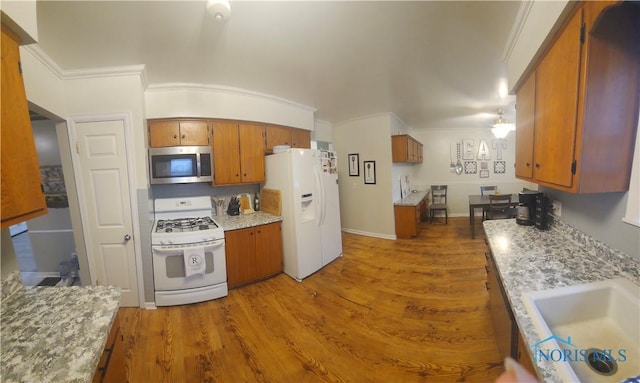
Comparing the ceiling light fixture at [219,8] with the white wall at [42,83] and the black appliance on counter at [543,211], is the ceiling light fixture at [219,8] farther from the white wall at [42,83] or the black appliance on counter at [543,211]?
the black appliance on counter at [543,211]

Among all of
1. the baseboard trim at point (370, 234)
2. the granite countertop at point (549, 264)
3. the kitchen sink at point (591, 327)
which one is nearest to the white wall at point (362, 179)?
the baseboard trim at point (370, 234)

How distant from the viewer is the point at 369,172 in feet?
14.7

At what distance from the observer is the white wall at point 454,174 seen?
6.03 meters

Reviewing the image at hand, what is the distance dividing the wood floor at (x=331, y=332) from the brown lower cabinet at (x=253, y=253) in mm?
135

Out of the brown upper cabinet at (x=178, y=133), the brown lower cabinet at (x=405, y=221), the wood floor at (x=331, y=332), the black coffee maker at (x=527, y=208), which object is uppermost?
the brown upper cabinet at (x=178, y=133)

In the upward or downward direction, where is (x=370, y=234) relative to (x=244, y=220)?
downward

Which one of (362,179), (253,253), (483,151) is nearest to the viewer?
(253,253)

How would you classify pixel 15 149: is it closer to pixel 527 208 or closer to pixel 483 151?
pixel 527 208

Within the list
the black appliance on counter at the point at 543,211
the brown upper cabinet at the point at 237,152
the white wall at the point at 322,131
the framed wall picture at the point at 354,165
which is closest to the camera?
the black appliance on counter at the point at 543,211

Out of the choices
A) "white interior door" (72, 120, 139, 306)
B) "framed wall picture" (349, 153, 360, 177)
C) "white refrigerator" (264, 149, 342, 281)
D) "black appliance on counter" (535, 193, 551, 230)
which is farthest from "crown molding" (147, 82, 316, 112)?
"black appliance on counter" (535, 193, 551, 230)

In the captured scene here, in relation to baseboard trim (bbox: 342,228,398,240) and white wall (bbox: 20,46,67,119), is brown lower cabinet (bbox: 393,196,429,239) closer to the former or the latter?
baseboard trim (bbox: 342,228,398,240)

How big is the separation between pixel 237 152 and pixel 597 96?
3.01 m

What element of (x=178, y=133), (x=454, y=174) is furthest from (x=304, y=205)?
(x=454, y=174)

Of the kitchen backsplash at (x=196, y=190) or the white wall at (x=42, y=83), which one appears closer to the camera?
the white wall at (x=42, y=83)
